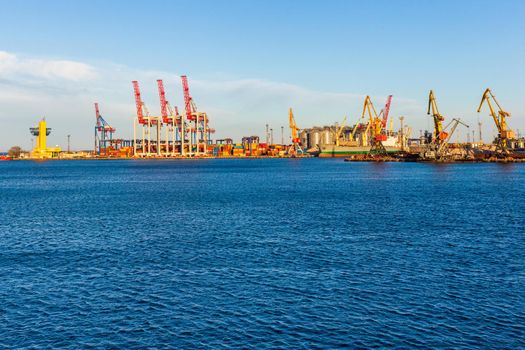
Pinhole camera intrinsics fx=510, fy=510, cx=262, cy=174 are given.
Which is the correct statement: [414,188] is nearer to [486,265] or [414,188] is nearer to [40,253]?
[486,265]

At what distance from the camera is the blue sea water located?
19.7m

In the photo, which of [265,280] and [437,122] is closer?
[265,280]

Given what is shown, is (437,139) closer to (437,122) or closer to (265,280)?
(437,122)

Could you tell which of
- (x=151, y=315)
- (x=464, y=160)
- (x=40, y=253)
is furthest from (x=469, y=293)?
(x=464, y=160)

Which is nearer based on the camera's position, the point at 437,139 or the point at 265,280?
the point at 265,280

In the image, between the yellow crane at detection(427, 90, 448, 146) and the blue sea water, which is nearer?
the blue sea water

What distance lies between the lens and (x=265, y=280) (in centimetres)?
2698

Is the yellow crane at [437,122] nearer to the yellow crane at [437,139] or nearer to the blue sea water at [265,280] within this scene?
the yellow crane at [437,139]

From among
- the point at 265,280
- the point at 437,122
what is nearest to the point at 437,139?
the point at 437,122

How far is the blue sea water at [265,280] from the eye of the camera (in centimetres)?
1970

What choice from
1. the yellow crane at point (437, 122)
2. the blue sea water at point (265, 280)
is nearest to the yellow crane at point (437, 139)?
the yellow crane at point (437, 122)

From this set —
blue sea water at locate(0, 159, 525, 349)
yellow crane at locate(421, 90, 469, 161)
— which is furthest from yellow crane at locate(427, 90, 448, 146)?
blue sea water at locate(0, 159, 525, 349)

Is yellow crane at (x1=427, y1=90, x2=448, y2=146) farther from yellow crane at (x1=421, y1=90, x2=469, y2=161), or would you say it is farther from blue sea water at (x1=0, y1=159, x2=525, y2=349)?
blue sea water at (x1=0, y1=159, x2=525, y2=349)

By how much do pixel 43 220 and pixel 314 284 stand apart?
115 ft
